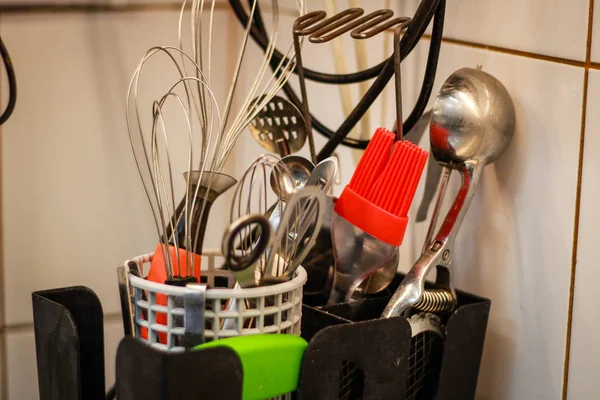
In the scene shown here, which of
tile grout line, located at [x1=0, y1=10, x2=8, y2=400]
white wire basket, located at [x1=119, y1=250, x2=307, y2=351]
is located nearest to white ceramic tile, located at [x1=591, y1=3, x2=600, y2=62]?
white wire basket, located at [x1=119, y1=250, x2=307, y2=351]

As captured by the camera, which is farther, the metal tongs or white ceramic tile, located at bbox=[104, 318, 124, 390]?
white ceramic tile, located at bbox=[104, 318, 124, 390]

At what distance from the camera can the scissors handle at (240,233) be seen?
361mm

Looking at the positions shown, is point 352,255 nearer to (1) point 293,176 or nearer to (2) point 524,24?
(1) point 293,176

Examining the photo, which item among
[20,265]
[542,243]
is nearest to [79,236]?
[20,265]

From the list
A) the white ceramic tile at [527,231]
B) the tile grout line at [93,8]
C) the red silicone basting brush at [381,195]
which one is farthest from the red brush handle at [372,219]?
the tile grout line at [93,8]

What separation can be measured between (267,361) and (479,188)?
24cm

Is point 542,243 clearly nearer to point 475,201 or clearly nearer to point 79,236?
point 475,201

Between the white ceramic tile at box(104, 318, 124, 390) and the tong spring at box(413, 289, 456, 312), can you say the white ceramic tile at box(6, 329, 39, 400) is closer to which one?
the white ceramic tile at box(104, 318, 124, 390)

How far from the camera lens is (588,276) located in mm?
479

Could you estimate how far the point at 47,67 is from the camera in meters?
0.70

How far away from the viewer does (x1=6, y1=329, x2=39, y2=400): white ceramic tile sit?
28.1 inches

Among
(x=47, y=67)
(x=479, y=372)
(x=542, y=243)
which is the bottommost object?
(x=479, y=372)

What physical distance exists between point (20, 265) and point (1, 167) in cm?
9

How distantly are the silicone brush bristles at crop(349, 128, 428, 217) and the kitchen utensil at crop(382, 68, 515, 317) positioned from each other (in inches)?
1.7
